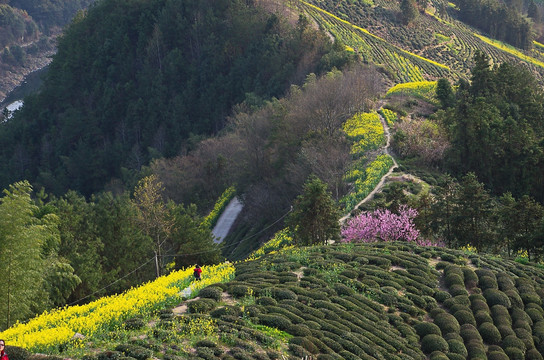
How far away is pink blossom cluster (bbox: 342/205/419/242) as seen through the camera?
39.8m

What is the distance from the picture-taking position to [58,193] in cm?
10081

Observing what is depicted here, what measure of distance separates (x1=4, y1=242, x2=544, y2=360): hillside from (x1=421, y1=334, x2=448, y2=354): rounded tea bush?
5 centimetres

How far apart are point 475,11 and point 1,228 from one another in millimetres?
124948

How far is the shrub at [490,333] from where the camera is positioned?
26172mm

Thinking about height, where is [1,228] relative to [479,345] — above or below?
above

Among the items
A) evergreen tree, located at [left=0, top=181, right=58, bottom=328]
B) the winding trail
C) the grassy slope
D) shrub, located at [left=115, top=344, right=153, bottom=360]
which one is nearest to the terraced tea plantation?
shrub, located at [left=115, top=344, right=153, bottom=360]

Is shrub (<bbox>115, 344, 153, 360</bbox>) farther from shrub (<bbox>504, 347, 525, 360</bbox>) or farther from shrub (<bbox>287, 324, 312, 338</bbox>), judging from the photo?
shrub (<bbox>504, 347, 525, 360</bbox>)

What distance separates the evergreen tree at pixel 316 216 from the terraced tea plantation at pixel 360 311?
5.14 meters

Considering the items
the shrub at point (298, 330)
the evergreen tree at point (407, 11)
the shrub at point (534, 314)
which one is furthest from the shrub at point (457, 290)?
the evergreen tree at point (407, 11)

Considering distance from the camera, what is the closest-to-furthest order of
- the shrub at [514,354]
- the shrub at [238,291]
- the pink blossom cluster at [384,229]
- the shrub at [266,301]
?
the shrub at [266,301] → the shrub at [238,291] → the shrub at [514,354] → the pink blossom cluster at [384,229]

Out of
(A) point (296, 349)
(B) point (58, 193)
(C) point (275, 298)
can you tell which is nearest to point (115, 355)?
(A) point (296, 349)

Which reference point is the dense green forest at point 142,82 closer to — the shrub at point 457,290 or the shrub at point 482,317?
the shrub at point 457,290

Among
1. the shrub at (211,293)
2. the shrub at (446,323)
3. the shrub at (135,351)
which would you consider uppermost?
the shrub at (135,351)

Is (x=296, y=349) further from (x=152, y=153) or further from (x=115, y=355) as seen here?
(x=152, y=153)
